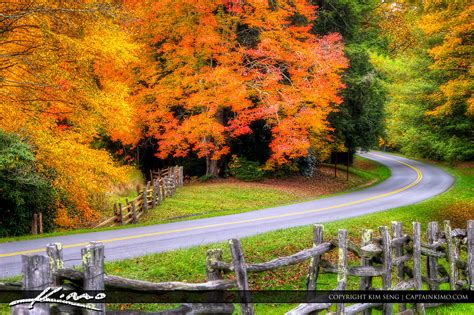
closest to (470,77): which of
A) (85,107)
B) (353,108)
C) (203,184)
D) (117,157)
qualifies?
(85,107)

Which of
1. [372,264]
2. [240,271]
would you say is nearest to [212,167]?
[372,264]

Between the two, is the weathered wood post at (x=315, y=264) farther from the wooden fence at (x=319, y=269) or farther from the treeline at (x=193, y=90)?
the treeline at (x=193, y=90)

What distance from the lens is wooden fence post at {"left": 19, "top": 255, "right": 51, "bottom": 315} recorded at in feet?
15.3

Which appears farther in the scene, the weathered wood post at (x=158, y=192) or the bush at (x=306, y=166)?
the bush at (x=306, y=166)

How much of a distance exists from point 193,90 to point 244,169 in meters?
7.32

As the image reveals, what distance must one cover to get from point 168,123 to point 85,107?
11.0m

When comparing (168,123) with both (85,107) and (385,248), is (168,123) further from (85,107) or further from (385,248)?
(385,248)

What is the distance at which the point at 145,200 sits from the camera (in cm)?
2328

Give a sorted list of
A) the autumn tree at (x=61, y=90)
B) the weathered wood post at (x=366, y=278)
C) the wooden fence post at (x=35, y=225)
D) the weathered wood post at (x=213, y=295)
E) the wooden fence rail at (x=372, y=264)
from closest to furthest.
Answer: the weathered wood post at (x=213, y=295)
the wooden fence rail at (x=372, y=264)
the weathered wood post at (x=366, y=278)
the autumn tree at (x=61, y=90)
the wooden fence post at (x=35, y=225)

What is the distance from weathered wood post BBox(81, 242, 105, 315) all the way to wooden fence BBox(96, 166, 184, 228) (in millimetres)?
14864

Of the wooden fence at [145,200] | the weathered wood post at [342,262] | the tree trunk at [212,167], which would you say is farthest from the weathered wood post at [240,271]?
the tree trunk at [212,167]

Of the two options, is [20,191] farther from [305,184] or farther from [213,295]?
[305,184]

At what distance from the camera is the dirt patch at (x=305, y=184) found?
31.9m
